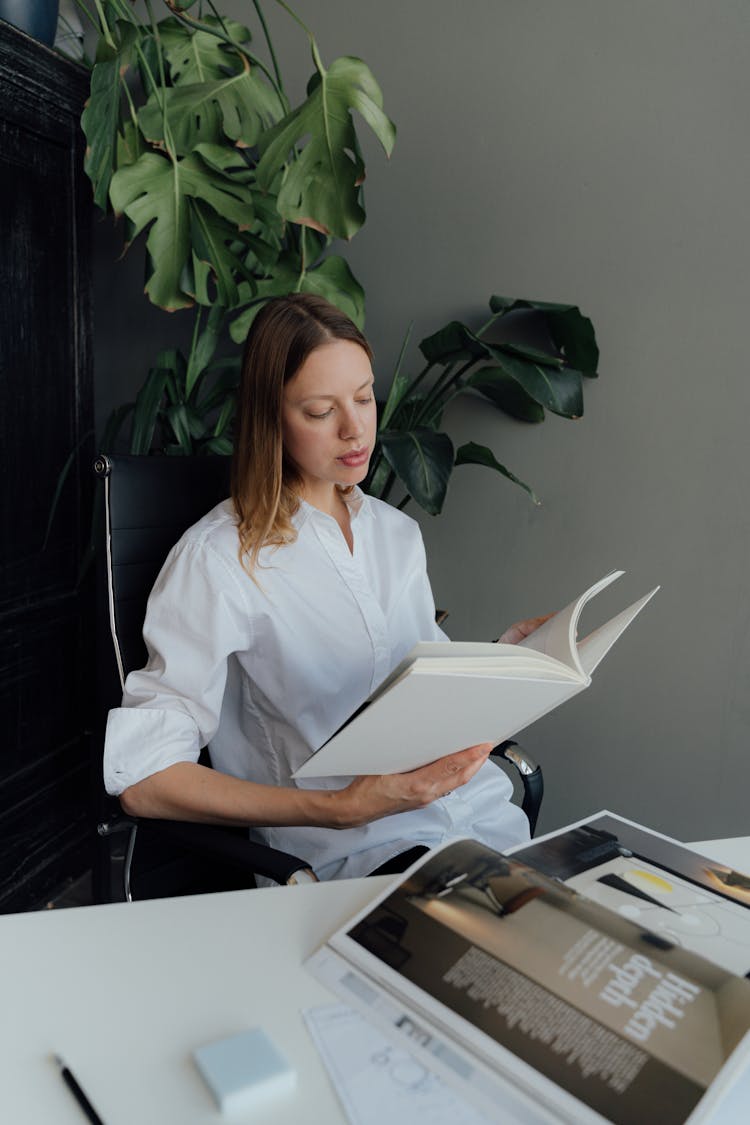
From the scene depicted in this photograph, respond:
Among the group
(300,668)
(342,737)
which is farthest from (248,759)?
(342,737)

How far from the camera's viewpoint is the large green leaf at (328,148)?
171cm

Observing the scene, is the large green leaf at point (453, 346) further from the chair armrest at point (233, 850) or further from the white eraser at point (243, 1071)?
the white eraser at point (243, 1071)

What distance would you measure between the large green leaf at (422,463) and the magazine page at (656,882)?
0.91m

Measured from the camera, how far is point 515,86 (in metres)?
2.08

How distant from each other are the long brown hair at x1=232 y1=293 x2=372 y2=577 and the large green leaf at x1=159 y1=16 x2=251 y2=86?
93 cm

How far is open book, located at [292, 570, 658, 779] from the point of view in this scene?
2.68 ft

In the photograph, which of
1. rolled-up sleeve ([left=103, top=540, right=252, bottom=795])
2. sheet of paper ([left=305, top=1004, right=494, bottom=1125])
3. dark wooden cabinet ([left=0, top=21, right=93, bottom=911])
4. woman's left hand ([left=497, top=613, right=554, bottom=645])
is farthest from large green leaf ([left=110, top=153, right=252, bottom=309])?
sheet of paper ([left=305, top=1004, right=494, bottom=1125])

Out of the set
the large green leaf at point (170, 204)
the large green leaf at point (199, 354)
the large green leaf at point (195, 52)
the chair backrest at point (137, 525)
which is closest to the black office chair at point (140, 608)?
the chair backrest at point (137, 525)

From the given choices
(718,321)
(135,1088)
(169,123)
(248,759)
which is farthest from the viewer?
(718,321)

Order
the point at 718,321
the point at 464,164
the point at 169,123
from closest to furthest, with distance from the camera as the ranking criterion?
1. the point at 169,123
2. the point at 718,321
3. the point at 464,164

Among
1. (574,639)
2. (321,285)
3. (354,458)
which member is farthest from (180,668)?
(321,285)

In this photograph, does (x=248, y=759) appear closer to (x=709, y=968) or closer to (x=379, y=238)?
(x=709, y=968)

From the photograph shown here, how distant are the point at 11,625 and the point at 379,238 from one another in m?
1.27

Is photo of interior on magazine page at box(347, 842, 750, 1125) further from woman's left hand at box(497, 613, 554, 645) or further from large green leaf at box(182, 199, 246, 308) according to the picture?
large green leaf at box(182, 199, 246, 308)
